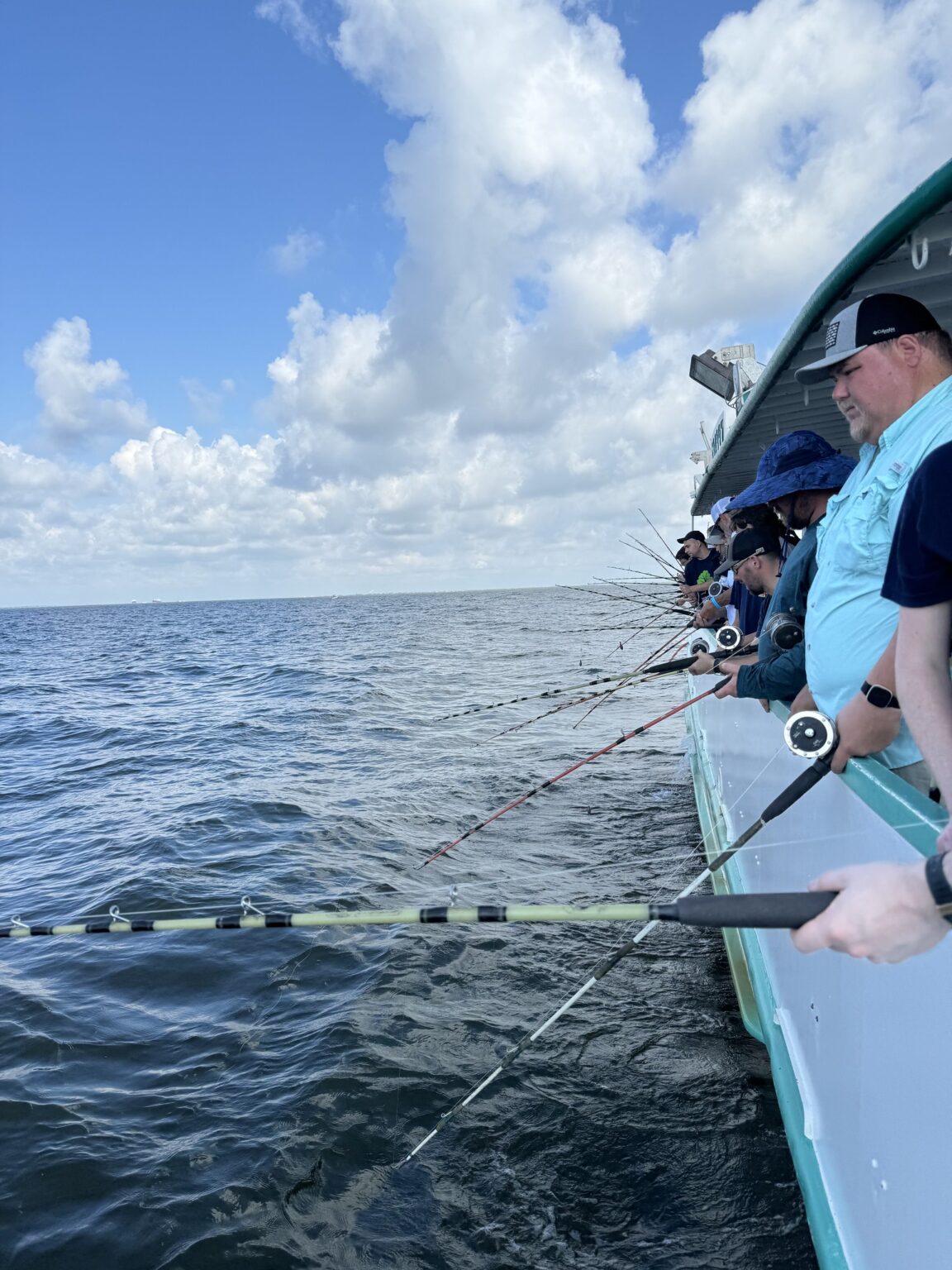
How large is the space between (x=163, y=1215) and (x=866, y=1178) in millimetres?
3436

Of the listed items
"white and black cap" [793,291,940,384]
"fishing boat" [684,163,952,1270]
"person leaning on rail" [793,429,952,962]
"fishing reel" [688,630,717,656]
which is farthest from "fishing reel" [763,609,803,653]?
"fishing reel" [688,630,717,656]

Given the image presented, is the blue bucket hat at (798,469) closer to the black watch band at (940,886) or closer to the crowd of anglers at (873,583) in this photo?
the crowd of anglers at (873,583)

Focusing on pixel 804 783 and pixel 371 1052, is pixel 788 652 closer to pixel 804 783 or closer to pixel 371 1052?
pixel 804 783

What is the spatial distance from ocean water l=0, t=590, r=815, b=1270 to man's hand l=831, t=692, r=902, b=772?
235cm

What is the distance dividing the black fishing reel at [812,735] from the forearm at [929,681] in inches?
39.3

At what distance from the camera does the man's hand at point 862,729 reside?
8.60 feet

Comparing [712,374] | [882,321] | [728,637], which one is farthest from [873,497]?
[712,374]

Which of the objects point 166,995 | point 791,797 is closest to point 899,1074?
point 791,797

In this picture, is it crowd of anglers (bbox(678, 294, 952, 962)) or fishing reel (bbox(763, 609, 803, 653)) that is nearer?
crowd of anglers (bbox(678, 294, 952, 962))

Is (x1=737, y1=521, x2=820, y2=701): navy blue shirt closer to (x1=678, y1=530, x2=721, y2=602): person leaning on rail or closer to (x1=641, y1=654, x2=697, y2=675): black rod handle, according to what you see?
(x1=641, y1=654, x2=697, y2=675): black rod handle

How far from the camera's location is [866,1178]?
92.0 inches

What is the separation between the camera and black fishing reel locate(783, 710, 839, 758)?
9.19 feet

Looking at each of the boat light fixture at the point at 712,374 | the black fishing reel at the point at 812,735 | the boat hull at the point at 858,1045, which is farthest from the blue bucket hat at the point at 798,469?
the boat light fixture at the point at 712,374

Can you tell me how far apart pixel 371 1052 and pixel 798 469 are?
14.5ft
